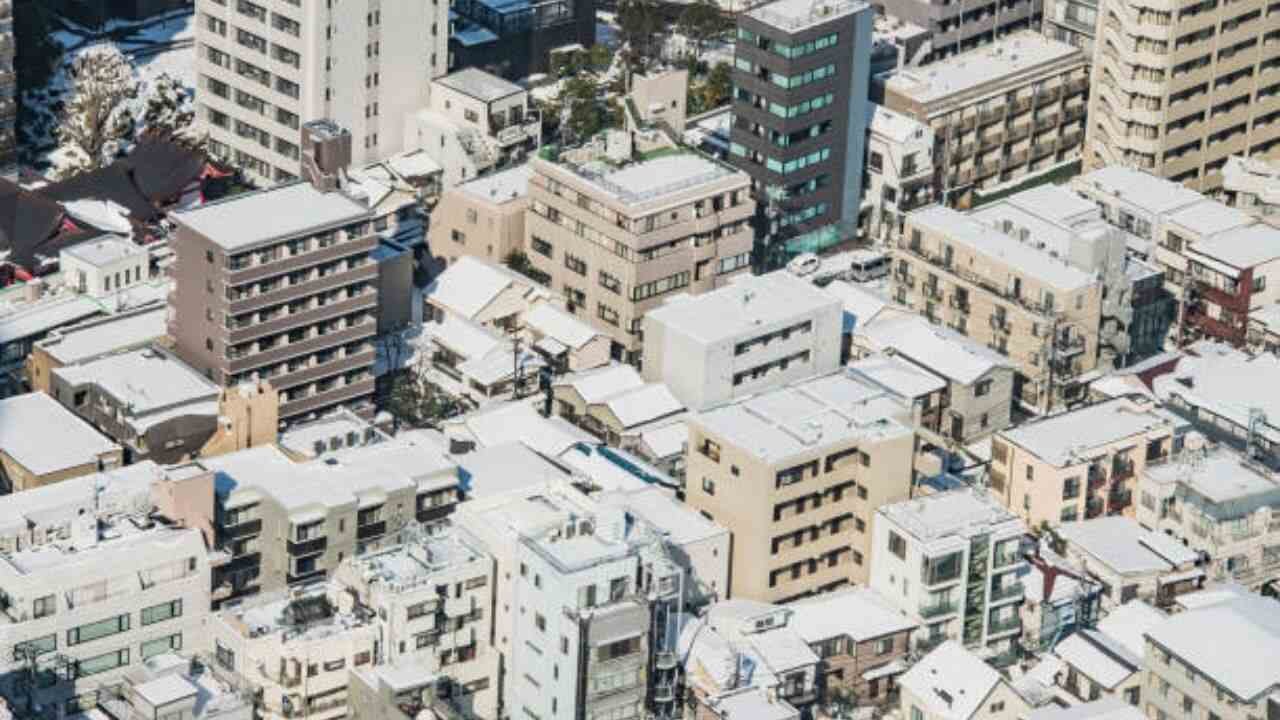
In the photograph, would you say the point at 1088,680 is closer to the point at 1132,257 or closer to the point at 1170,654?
the point at 1170,654

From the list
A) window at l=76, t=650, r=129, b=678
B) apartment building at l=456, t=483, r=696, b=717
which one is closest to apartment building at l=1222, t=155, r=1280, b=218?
apartment building at l=456, t=483, r=696, b=717

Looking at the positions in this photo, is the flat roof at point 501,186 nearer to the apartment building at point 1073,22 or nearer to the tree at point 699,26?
the tree at point 699,26

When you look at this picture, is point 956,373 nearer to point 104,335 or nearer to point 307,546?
point 307,546

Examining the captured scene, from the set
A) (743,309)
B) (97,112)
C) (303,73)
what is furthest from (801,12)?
(97,112)

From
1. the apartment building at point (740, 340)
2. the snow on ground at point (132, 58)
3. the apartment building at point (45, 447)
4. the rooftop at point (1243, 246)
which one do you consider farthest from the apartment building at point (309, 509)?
the snow on ground at point (132, 58)

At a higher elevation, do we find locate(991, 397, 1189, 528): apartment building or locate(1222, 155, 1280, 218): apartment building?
locate(1222, 155, 1280, 218): apartment building

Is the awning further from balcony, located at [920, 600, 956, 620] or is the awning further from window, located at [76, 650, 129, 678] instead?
window, located at [76, 650, 129, 678]
